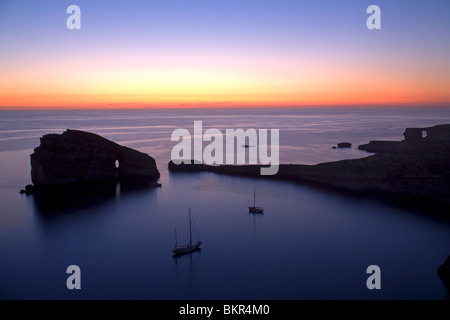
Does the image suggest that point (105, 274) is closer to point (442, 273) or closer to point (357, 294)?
point (357, 294)

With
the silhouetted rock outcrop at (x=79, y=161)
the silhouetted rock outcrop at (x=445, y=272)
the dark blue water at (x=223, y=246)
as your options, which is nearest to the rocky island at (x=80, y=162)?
the silhouetted rock outcrop at (x=79, y=161)

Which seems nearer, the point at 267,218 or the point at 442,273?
the point at 442,273

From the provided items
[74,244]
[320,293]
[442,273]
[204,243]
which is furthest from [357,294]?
[74,244]

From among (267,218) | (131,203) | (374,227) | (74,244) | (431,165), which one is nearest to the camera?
(74,244)

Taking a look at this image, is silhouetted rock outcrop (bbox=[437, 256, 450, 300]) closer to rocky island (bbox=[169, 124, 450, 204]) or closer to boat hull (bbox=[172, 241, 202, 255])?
rocky island (bbox=[169, 124, 450, 204])

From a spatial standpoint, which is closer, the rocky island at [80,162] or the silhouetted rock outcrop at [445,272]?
the silhouetted rock outcrop at [445,272]


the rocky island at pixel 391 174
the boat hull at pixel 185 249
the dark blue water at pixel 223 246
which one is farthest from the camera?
the rocky island at pixel 391 174

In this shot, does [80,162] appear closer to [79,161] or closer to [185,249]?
[79,161]

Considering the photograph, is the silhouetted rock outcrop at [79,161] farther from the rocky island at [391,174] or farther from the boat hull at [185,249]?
the boat hull at [185,249]
